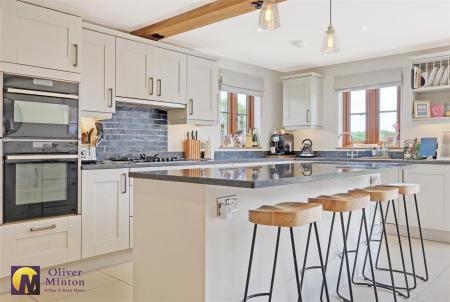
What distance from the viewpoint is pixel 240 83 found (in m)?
5.54

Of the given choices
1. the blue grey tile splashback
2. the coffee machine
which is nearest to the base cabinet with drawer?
the blue grey tile splashback

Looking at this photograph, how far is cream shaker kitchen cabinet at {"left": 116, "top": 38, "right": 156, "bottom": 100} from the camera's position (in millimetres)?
3803

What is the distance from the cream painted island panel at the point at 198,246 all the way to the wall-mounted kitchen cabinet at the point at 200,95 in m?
2.35

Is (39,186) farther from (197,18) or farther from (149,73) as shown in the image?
(197,18)

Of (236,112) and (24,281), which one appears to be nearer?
(24,281)

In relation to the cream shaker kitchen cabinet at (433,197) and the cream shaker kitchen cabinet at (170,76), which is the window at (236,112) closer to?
the cream shaker kitchen cabinet at (170,76)

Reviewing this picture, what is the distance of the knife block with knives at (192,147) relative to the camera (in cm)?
483

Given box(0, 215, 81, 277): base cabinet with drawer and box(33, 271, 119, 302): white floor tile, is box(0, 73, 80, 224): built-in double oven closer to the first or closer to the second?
box(0, 215, 81, 277): base cabinet with drawer

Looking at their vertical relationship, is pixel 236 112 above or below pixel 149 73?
below

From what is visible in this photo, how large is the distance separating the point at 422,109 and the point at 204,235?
4.04 metres

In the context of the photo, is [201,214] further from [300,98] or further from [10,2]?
[300,98]

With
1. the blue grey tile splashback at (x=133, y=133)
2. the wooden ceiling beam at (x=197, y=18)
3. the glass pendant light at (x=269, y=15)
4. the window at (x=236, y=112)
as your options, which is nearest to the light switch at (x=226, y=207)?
the glass pendant light at (x=269, y=15)

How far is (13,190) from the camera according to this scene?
2.88m

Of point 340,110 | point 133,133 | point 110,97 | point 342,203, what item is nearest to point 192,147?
point 133,133
